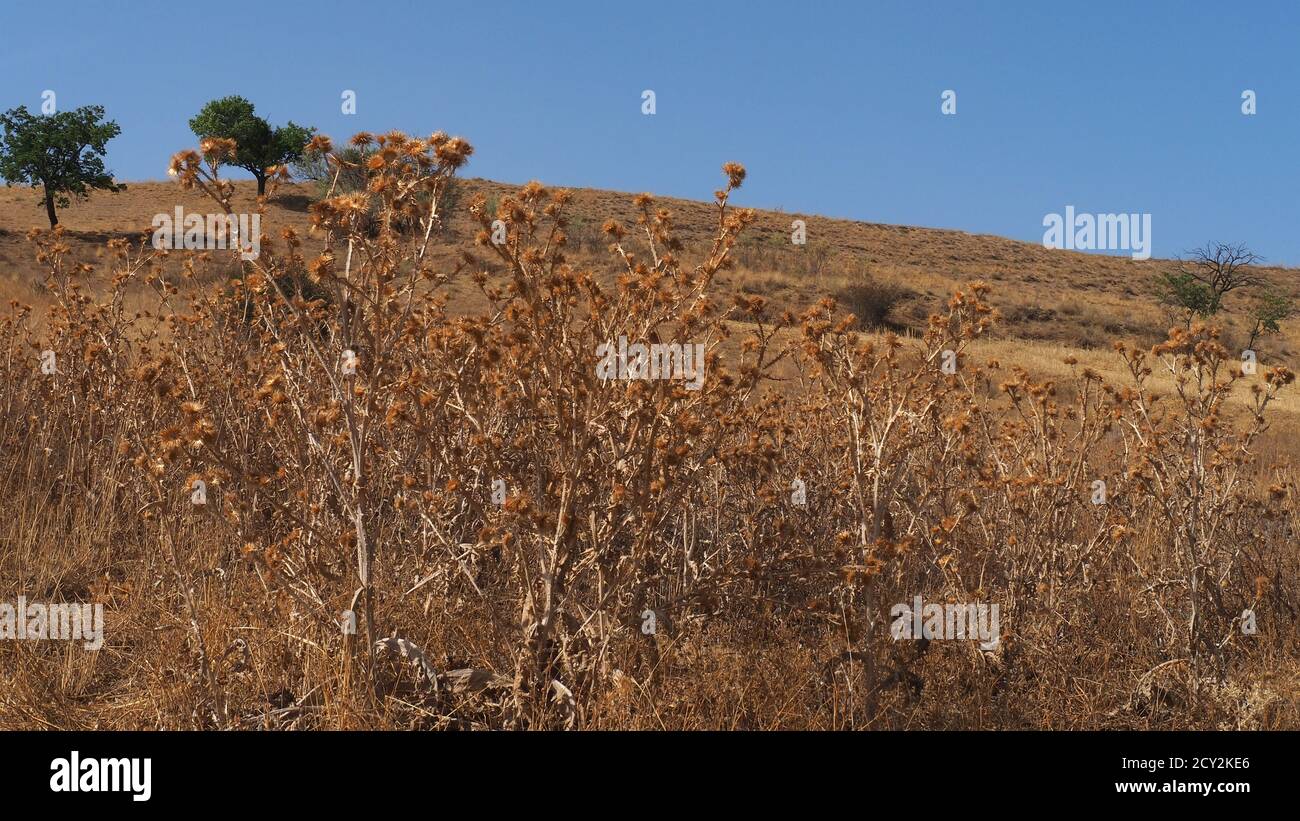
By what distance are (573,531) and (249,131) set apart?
42024 mm

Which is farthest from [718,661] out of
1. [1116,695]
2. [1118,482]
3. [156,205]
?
[156,205]

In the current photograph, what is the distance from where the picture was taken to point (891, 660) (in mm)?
4031

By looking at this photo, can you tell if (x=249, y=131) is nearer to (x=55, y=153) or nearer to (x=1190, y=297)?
(x=55, y=153)

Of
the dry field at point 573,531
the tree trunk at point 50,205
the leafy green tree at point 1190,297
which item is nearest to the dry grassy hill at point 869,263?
the tree trunk at point 50,205

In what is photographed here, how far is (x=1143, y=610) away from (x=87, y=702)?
4699mm

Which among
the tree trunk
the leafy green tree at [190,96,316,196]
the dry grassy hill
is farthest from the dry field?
the leafy green tree at [190,96,316,196]

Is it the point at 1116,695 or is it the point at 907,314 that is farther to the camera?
the point at 907,314

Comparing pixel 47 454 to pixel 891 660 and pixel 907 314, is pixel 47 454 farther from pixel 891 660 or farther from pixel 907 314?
pixel 907 314

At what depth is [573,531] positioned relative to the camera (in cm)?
346

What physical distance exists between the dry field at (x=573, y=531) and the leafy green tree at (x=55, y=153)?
32767 millimetres

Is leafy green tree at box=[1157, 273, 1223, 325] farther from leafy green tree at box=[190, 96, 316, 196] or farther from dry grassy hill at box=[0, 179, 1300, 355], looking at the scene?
leafy green tree at box=[190, 96, 316, 196]

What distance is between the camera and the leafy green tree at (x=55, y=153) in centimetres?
3366

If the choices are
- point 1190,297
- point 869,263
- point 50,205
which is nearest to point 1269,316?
point 1190,297

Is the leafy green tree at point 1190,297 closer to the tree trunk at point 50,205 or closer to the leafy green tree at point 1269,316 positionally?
the leafy green tree at point 1269,316
